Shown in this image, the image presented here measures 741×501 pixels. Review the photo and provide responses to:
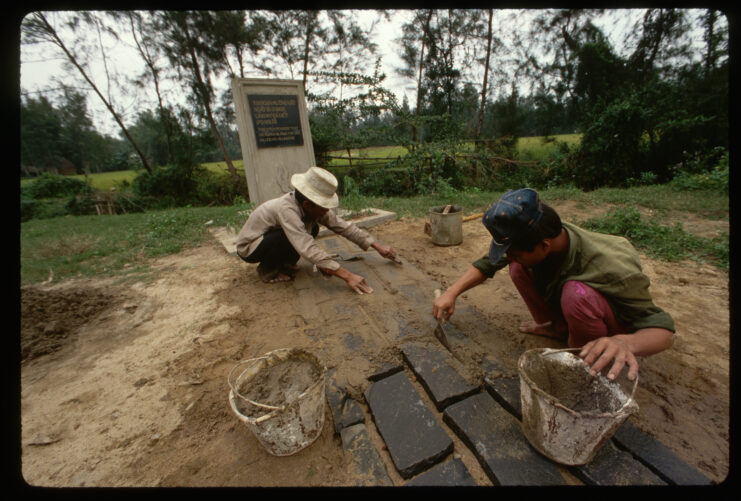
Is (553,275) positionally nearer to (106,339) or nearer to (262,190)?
(106,339)

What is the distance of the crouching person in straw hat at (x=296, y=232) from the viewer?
108 inches

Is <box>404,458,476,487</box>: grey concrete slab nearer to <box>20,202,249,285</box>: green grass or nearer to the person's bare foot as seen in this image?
the person's bare foot

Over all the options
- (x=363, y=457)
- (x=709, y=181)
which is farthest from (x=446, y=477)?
(x=709, y=181)

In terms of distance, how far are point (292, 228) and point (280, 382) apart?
1481mm

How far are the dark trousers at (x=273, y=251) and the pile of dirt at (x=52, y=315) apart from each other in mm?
1513

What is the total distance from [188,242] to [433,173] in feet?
20.5

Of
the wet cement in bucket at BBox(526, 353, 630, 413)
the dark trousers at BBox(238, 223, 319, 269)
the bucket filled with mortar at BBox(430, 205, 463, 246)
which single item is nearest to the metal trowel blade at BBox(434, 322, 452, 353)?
the wet cement in bucket at BBox(526, 353, 630, 413)

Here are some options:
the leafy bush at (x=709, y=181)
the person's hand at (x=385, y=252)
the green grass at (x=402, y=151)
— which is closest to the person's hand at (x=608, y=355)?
the person's hand at (x=385, y=252)

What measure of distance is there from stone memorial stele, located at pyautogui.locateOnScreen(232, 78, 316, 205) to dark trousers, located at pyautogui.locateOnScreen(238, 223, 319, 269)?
1.88 m

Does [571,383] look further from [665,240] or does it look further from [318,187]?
[665,240]

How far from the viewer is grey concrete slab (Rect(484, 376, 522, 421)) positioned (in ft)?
5.01

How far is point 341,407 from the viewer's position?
5.36 feet

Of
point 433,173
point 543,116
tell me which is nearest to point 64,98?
point 433,173

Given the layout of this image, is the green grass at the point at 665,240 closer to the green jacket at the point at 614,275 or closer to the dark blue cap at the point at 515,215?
the green jacket at the point at 614,275
